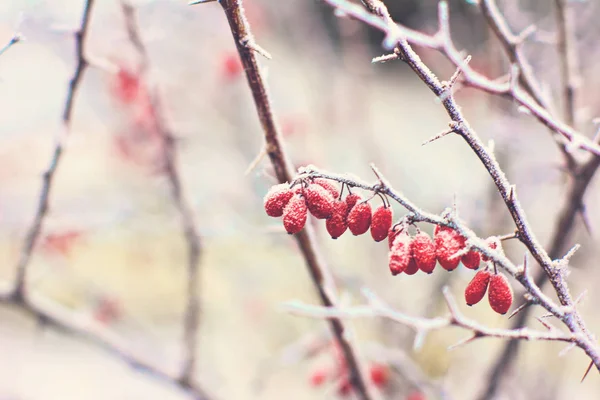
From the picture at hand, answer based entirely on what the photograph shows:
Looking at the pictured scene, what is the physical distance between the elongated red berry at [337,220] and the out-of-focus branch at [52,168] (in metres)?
0.77

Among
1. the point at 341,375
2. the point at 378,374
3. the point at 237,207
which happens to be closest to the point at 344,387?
the point at 341,375

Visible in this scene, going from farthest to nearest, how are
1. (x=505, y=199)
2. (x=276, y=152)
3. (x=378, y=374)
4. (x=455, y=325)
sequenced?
(x=378, y=374) → (x=276, y=152) → (x=455, y=325) → (x=505, y=199)

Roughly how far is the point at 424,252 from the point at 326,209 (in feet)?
0.56

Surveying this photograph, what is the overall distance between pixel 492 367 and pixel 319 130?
2.46 meters

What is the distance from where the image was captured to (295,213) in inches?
35.0

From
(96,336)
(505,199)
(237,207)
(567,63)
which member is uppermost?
(567,63)

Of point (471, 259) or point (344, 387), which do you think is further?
point (344, 387)

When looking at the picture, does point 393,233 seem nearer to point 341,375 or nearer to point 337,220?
point 337,220

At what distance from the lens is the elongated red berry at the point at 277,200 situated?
2.98 feet

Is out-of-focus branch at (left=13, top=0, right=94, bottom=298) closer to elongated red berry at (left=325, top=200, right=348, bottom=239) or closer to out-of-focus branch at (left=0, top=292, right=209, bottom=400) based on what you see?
Answer: out-of-focus branch at (left=0, top=292, right=209, bottom=400)

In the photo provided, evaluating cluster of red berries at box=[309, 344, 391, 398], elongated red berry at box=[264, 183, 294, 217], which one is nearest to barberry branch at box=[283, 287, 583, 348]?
elongated red berry at box=[264, 183, 294, 217]

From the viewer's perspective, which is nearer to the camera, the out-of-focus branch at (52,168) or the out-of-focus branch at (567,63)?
the out-of-focus branch at (52,168)

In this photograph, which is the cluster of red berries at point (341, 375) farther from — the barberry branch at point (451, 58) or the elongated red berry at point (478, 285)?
the barberry branch at point (451, 58)

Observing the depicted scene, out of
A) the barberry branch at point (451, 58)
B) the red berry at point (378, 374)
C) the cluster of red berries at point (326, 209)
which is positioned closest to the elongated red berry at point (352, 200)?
the cluster of red berries at point (326, 209)
